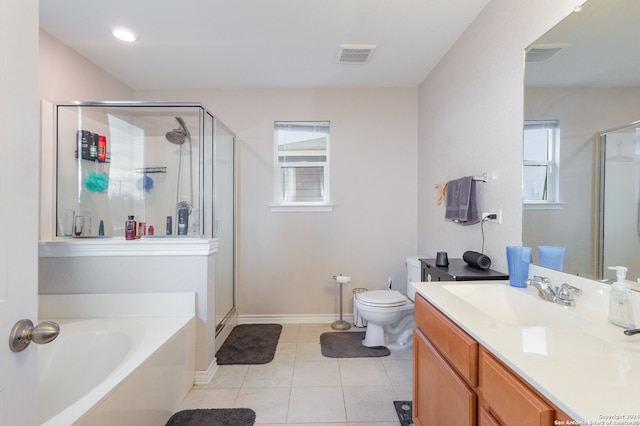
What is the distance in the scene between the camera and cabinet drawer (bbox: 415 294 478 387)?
919 millimetres

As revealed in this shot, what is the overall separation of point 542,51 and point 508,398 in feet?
5.12

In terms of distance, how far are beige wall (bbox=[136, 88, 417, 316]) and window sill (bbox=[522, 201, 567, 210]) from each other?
1606mm

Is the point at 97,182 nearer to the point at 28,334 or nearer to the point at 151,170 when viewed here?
the point at 151,170

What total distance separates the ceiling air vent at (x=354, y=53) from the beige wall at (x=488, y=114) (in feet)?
2.18

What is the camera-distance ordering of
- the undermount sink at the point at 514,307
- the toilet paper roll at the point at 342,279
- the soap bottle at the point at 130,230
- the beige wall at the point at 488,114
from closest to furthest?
the undermount sink at the point at 514,307 → the beige wall at the point at 488,114 → the soap bottle at the point at 130,230 → the toilet paper roll at the point at 342,279

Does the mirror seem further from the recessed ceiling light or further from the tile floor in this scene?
the recessed ceiling light

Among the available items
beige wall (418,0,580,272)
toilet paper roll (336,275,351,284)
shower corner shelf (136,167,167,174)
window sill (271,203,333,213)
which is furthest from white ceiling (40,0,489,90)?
toilet paper roll (336,275,351,284)

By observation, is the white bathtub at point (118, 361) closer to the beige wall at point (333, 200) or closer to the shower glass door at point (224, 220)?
the shower glass door at point (224, 220)

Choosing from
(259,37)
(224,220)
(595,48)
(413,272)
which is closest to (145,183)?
(224,220)

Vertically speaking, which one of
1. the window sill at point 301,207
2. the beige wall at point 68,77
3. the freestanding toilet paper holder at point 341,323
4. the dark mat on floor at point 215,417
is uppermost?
the beige wall at point 68,77

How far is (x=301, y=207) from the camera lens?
3.04 metres

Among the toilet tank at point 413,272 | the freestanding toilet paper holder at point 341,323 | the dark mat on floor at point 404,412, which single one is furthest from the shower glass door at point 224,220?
the toilet tank at point 413,272

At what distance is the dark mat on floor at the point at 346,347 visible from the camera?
7.79 feet

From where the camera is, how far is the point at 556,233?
4.28ft
